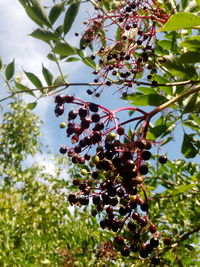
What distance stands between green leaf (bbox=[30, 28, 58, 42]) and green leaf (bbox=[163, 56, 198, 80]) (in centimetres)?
56

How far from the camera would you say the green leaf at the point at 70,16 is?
61.2 inches

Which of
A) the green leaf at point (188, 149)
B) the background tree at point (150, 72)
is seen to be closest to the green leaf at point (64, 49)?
the background tree at point (150, 72)

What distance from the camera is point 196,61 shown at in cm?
118

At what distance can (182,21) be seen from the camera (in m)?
0.99

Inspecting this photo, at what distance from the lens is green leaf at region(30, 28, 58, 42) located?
58.2 inches

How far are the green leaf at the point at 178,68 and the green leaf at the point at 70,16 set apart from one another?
52 centimetres

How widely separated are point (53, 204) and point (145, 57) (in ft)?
20.0

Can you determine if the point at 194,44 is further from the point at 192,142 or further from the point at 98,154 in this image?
the point at 192,142

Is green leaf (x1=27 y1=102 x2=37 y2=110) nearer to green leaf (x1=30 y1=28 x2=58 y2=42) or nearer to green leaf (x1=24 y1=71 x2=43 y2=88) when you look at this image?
green leaf (x1=24 y1=71 x2=43 y2=88)

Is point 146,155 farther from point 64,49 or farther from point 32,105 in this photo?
point 32,105

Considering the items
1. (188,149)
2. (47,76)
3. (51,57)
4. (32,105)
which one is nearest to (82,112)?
(51,57)

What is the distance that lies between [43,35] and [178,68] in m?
0.64

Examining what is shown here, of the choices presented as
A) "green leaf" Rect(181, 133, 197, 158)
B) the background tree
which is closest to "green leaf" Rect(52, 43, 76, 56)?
the background tree

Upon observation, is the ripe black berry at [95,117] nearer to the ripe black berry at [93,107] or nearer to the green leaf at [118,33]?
the ripe black berry at [93,107]
